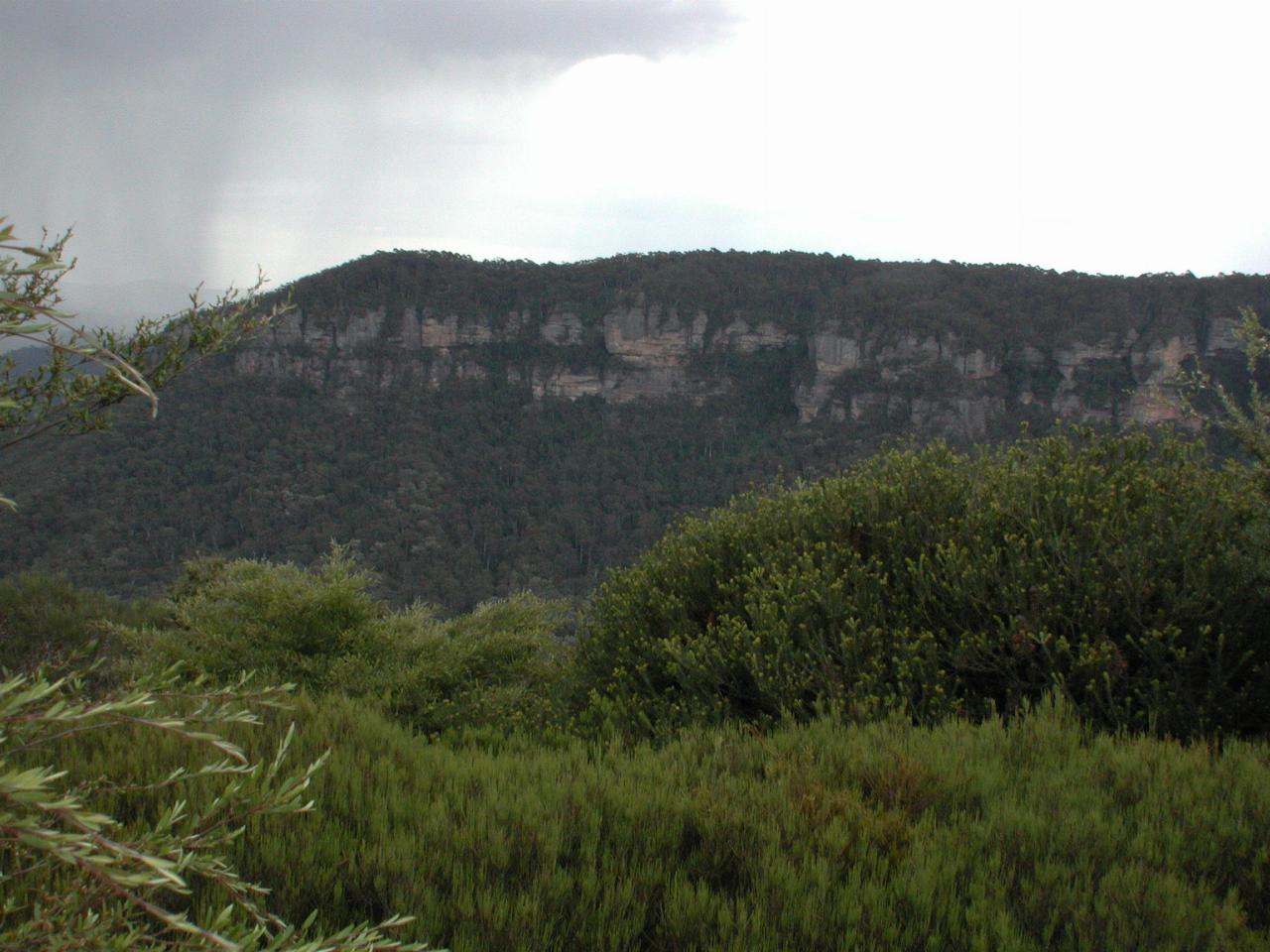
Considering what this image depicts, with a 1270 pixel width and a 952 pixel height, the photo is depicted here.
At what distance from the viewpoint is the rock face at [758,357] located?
163 ft

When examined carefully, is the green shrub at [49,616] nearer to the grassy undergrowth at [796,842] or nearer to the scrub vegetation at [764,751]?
the scrub vegetation at [764,751]

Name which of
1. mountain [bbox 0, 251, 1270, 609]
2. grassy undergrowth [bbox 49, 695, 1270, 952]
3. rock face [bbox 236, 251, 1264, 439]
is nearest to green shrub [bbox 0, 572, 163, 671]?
grassy undergrowth [bbox 49, 695, 1270, 952]

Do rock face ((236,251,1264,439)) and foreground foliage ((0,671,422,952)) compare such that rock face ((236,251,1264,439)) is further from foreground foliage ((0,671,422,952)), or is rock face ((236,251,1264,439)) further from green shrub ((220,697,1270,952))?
foreground foliage ((0,671,422,952))

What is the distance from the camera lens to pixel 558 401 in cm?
5875

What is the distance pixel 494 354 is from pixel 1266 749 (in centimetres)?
5798

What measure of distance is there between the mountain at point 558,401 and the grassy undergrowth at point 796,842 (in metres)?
31.7

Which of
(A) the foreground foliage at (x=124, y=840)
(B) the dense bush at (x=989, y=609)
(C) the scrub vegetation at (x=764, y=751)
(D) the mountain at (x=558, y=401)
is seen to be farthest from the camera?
(D) the mountain at (x=558, y=401)

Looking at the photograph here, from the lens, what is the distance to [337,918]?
2514 mm

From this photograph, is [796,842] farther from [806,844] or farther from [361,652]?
[361,652]

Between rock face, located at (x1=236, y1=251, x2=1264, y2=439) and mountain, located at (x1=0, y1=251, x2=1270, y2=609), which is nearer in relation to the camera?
mountain, located at (x1=0, y1=251, x2=1270, y2=609)

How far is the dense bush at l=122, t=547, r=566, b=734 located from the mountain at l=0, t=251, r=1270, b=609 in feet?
88.9

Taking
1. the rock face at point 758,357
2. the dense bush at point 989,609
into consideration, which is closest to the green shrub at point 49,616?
the dense bush at point 989,609

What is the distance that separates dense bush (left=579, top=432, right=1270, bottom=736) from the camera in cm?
428

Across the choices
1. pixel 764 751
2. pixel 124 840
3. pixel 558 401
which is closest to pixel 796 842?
pixel 764 751
